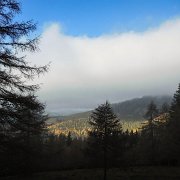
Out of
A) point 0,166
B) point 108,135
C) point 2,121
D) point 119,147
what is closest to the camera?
point 2,121

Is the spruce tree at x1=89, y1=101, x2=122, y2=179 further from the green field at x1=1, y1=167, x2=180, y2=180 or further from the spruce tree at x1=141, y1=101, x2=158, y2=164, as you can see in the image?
the spruce tree at x1=141, y1=101, x2=158, y2=164

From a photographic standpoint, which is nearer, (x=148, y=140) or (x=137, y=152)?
(x=148, y=140)

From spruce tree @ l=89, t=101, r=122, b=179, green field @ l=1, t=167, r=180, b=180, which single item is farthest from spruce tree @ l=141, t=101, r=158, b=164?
spruce tree @ l=89, t=101, r=122, b=179

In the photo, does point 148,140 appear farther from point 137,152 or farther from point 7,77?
point 7,77

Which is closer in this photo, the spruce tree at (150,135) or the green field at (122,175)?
the green field at (122,175)

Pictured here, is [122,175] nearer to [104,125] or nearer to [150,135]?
[104,125]

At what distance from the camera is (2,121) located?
11.4 meters

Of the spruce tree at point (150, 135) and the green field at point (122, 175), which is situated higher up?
the spruce tree at point (150, 135)

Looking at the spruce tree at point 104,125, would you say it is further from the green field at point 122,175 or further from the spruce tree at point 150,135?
the spruce tree at point 150,135

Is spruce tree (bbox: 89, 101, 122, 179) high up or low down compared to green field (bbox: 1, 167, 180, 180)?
up

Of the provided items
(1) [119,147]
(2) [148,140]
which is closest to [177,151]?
(1) [119,147]

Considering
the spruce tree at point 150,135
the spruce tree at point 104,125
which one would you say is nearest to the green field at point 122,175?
the spruce tree at point 104,125

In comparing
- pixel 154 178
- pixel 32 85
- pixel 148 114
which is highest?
pixel 148 114

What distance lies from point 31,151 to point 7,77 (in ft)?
8.92
